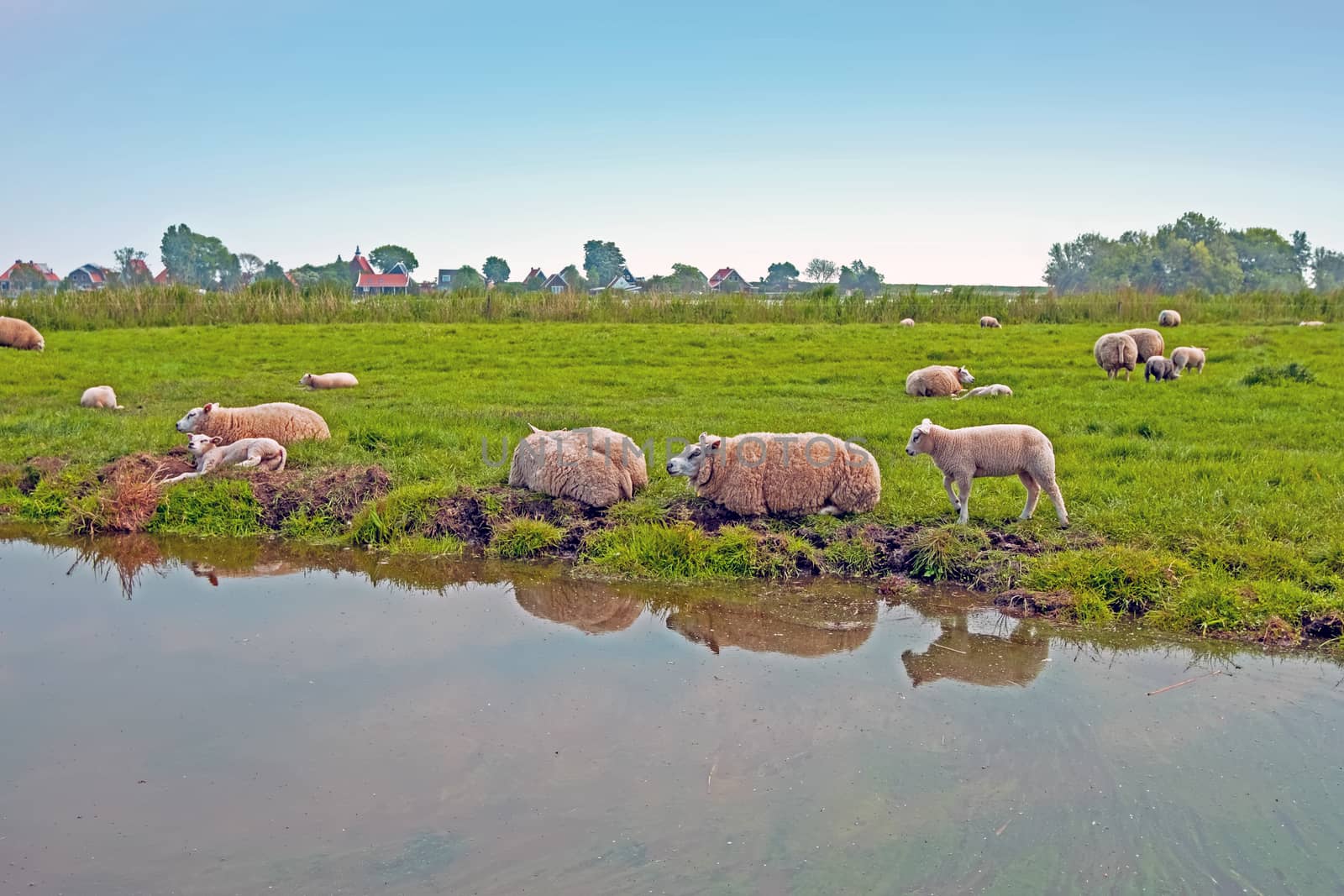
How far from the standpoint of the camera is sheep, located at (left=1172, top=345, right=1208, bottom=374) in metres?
19.1

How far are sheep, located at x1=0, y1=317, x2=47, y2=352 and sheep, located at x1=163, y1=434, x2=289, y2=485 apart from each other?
15.6 m

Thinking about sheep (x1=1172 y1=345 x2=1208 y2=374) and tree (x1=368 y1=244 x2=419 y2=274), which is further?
tree (x1=368 y1=244 x2=419 y2=274)

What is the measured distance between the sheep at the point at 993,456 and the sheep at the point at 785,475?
67 cm

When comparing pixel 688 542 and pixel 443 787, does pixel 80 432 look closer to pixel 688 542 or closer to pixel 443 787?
pixel 688 542

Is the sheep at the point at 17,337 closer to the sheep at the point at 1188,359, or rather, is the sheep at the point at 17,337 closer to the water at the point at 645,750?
the water at the point at 645,750

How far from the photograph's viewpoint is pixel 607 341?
24406 millimetres

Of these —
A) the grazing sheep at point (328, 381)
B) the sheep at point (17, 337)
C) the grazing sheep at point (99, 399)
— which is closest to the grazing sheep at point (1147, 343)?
the grazing sheep at point (328, 381)

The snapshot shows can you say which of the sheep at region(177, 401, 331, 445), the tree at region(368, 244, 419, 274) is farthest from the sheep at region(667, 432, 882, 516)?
the tree at region(368, 244, 419, 274)

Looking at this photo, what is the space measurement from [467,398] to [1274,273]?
96.2 m

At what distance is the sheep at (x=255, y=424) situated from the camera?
12.5 metres

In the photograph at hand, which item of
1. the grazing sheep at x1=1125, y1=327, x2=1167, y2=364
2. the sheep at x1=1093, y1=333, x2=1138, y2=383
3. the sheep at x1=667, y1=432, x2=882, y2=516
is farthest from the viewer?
the grazing sheep at x1=1125, y1=327, x2=1167, y2=364

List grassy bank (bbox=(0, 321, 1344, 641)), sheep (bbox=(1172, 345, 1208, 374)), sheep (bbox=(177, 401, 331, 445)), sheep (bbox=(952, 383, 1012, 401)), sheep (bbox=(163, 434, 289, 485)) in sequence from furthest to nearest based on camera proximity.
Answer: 1. sheep (bbox=(1172, 345, 1208, 374))
2. sheep (bbox=(952, 383, 1012, 401))
3. sheep (bbox=(177, 401, 331, 445))
4. sheep (bbox=(163, 434, 289, 485))
5. grassy bank (bbox=(0, 321, 1344, 641))

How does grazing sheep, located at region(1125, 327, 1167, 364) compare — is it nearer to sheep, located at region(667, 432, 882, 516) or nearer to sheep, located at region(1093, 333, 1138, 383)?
sheep, located at region(1093, 333, 1138, 383)

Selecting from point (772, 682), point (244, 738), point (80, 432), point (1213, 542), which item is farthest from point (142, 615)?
point (1213, 542)
